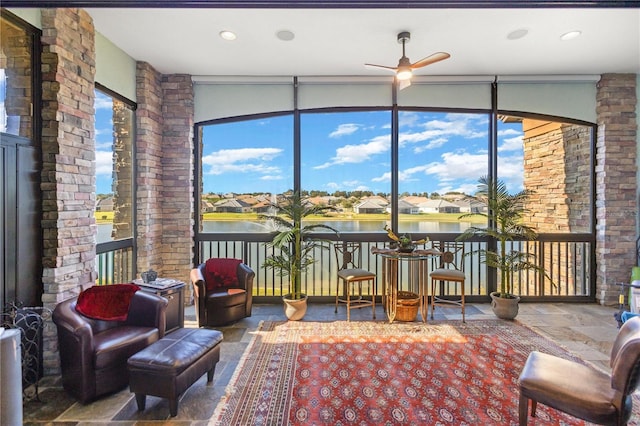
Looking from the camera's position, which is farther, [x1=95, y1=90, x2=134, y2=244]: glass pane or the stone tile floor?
[x1=95, y1=90, x2=134, y2=244]: glass pane

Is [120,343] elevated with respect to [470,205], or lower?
lower

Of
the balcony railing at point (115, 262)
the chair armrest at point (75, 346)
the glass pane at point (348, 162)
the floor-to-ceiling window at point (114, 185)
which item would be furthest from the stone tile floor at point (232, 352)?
the glass pane at point (348, 162)

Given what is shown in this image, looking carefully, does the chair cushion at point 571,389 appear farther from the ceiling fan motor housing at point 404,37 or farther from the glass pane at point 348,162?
the ceiling fan motor housing at point 404,37

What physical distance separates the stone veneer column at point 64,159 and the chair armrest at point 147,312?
63 cm

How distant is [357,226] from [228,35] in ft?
10.1

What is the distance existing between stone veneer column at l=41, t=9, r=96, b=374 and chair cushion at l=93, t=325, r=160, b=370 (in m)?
0.66

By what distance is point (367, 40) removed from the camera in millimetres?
3699

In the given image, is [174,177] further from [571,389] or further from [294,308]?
[571,389]

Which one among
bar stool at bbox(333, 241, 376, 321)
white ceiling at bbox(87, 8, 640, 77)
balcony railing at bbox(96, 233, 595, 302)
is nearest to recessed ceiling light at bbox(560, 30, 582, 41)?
white ceiling at bbox(87, 8, 640, 77)

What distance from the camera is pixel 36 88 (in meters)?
2.78

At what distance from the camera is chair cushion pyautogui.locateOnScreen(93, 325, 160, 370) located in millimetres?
2395

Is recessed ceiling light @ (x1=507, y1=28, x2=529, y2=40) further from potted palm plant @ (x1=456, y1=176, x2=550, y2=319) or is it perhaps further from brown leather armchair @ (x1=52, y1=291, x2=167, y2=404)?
brown leather armchair @ (x1=52, y1=291, x2=167, y2=404)

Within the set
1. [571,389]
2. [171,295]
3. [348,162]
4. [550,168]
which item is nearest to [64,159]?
[171,295]

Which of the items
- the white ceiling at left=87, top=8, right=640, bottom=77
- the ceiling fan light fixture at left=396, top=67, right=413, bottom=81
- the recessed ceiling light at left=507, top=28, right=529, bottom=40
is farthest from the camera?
the recessed ceiling light at left=507, top=28, right=529, bottom=40
